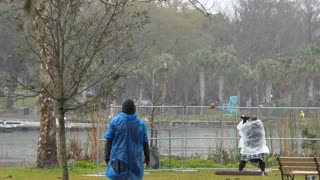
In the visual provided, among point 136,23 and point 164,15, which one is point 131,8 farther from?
point 164,15

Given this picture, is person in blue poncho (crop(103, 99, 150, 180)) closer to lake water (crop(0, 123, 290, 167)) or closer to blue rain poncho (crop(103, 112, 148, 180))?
blue rain poncho (crop(103, 112, 148, 180))

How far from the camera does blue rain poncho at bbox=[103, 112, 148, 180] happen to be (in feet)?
36.8

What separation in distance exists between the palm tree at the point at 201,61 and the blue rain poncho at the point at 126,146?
2223 inches

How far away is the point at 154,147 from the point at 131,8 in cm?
581

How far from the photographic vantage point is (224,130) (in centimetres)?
2241

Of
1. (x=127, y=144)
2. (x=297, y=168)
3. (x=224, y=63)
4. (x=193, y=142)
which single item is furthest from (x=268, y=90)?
(x=127, y=144)

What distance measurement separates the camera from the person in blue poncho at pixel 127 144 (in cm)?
1120

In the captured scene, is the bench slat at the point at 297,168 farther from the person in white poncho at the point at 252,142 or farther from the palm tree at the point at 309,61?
the palm tree at the point at 309,61

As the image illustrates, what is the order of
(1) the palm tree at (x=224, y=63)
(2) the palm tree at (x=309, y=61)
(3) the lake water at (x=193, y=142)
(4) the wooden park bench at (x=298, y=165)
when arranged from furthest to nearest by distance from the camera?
1. (1) the palm tree at (x=224, y=63)
2. (2) the palm tree at (x=309, y=61)
3. (3) the lake water at (x=193, y=142)
4. (4) the wooden park bench at (x=298, y=165)

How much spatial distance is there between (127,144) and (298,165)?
516cm

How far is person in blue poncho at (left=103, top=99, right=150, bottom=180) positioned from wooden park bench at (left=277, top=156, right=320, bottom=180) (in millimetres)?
4651

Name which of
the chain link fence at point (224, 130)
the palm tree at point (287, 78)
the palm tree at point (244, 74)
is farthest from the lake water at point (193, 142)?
the palm tree at point (244, 74)

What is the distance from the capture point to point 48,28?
1225cm

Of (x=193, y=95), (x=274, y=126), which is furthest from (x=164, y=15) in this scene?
(x=274, y=126)
